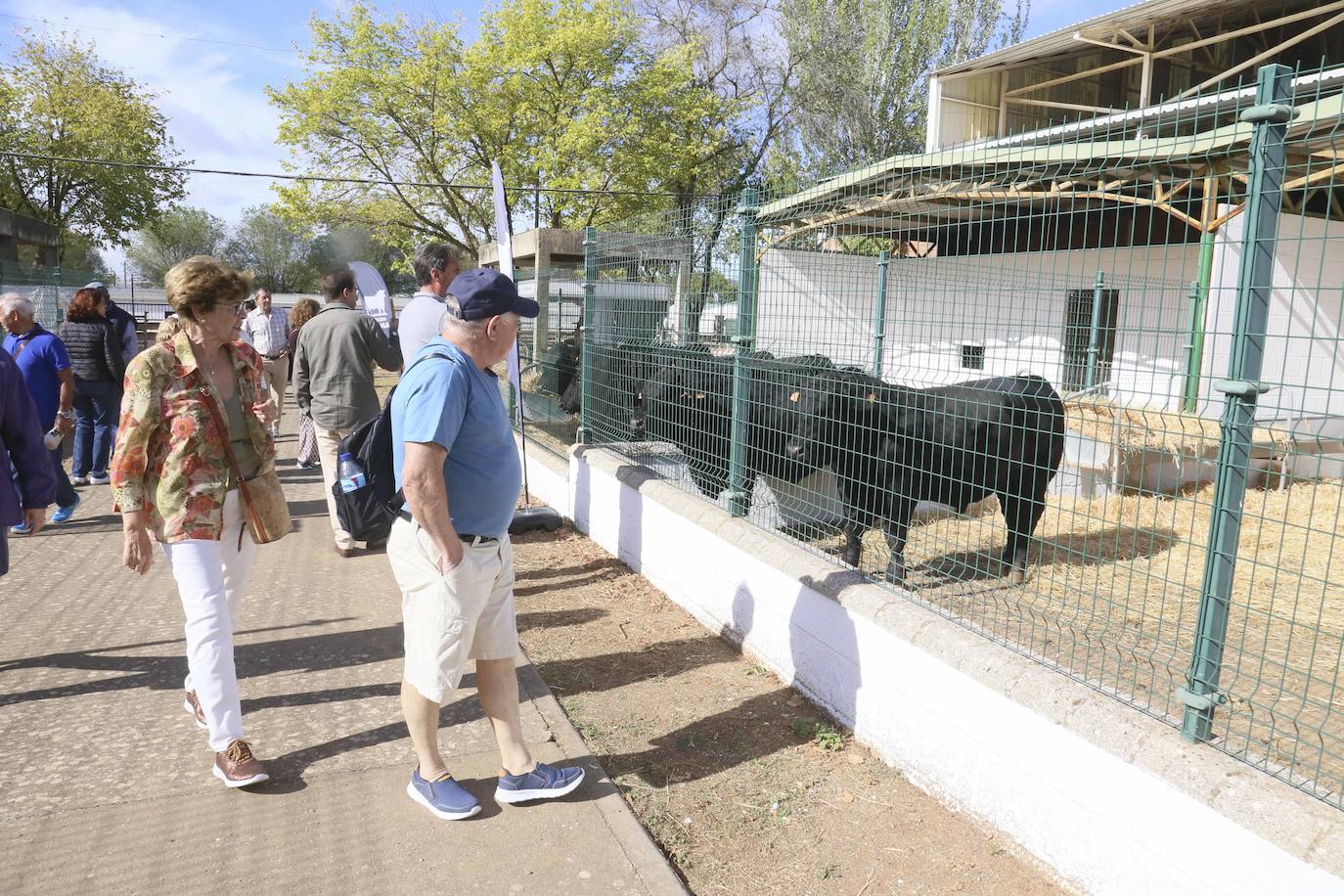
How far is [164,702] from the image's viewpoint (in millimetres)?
3955

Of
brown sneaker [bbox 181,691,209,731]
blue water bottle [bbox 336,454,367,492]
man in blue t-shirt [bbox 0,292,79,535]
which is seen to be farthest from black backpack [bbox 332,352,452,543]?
man in blue t-shirt [bbox 0,292,79,535]

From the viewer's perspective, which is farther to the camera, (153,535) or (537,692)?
(537,692)

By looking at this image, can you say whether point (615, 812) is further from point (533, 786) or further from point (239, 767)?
point (239, 767)

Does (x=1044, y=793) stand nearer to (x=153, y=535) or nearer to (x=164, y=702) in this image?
(x=153, y=535)

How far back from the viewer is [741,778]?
3.53 meters

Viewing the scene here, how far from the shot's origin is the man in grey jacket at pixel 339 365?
5.86m

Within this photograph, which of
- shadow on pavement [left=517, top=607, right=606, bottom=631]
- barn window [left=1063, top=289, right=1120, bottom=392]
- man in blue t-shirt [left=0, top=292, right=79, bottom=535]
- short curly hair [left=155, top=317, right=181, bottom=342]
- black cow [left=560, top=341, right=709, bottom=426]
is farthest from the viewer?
barn window [left=1063, top=289, right=1120, bottom=392]

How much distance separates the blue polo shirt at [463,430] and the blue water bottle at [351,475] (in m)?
0.17

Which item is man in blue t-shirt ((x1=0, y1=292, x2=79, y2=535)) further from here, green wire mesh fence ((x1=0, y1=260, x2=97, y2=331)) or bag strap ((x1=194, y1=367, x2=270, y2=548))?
green wire mesh fence ((x1=0, y1=260, x2=97, y2=331))

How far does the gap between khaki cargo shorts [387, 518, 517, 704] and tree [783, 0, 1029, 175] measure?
25.6 metres

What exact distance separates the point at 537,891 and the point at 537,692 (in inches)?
57.5

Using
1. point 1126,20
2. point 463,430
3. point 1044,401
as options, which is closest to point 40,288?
point 463,430

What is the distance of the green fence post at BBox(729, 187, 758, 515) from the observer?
188 inches

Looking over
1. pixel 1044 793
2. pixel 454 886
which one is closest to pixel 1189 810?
pixel 1044 793
